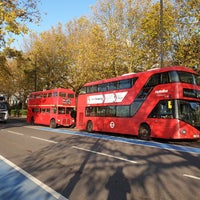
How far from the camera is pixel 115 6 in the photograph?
28562mm

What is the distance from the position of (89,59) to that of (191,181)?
2390 cm

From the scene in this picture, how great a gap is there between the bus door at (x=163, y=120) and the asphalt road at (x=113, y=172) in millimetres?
3342

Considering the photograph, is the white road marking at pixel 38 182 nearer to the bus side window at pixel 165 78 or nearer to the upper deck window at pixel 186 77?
the bus side window at pixel 165 78

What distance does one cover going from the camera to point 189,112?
15219 mm

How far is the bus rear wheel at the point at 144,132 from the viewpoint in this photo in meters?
16.8

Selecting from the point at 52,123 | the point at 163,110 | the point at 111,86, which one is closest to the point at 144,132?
the point at 163,110

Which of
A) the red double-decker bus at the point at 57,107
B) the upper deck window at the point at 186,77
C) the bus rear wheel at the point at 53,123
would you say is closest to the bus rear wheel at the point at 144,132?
the upper deck window at the point at 186,77

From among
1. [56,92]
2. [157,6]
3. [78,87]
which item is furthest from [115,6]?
[78,87]

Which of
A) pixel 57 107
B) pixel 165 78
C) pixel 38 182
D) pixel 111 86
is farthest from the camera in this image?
pixel 57 107

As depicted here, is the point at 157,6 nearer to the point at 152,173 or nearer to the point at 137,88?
the point at 137,88

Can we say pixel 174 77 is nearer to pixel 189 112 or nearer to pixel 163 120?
pixel 189 112

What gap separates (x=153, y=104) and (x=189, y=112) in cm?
218

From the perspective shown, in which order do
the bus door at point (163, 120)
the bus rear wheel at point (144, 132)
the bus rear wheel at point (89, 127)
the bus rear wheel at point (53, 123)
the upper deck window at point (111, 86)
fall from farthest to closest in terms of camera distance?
the bus rear wheel at point (53, 123) < the bus rear wheel at point (89, 127) < the upper deck window at point (111, 86) < the bus rear wheel at point (144, 132) < the bus door at point (163, 120)

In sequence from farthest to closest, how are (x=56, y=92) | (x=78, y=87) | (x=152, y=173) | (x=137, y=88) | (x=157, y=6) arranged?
(x=78, y=87), (x=56, y=92), (x=157, y=6), (x=137, y=88), (x=152, y=173)
